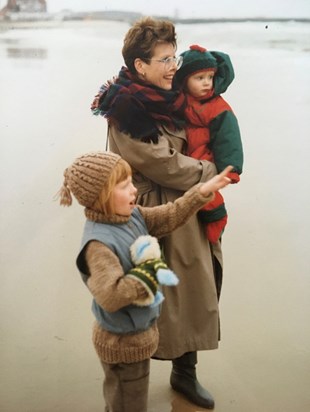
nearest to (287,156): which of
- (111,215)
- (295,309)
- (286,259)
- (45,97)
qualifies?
(286,259)

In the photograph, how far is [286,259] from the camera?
8.67 ft

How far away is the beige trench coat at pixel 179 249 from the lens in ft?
5.92

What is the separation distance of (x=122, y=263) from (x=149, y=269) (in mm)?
83

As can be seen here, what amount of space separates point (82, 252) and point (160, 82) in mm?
633

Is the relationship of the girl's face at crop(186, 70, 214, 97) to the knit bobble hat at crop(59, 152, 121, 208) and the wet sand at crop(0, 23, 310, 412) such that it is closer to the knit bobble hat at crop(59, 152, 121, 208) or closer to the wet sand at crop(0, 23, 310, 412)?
the knit bobble hat at crop(59, 152, 121, 208)

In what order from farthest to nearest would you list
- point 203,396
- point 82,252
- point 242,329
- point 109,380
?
point 242,329, point 203,396, point 109,380, point 82,252

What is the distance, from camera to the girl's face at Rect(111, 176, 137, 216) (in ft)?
4.87

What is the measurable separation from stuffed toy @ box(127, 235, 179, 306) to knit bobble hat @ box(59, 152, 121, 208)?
0.54ft

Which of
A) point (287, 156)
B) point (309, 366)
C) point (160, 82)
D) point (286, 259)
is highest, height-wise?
point (160, 82)

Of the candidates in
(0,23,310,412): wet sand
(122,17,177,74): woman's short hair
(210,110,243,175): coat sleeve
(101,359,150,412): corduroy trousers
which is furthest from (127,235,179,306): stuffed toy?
(0,23,310,412): wet sand

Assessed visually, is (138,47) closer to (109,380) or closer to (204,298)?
(204,298)

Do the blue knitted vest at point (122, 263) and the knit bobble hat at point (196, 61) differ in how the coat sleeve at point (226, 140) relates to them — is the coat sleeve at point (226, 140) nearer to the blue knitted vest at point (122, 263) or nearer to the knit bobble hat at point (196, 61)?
the knit bobble hat at point (196, 61)

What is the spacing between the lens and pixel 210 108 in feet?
6.08

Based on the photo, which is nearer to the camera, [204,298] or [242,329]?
[204,298]
